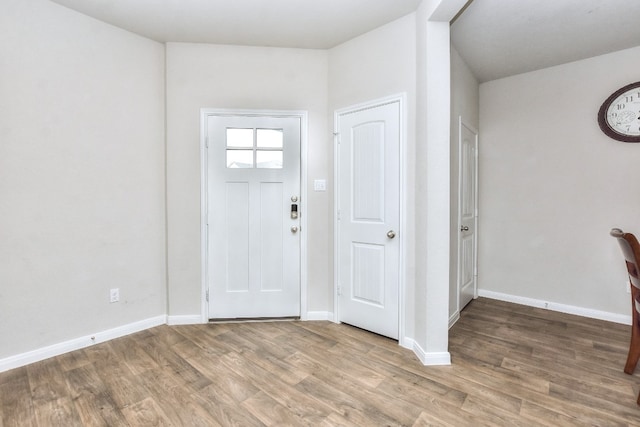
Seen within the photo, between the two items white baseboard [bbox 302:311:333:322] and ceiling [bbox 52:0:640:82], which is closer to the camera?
ceiling [bbox 52:0:640:82]

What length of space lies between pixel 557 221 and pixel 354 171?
2.35 m

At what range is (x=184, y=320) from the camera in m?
2.81

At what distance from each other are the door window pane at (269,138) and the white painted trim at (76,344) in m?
1.93

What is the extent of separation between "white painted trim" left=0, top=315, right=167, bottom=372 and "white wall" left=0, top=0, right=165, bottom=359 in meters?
0.05

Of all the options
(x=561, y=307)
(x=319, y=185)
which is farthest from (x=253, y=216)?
(x=561, y=307)

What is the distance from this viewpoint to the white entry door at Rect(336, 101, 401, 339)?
8.05 ft

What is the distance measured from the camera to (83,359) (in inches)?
86.1

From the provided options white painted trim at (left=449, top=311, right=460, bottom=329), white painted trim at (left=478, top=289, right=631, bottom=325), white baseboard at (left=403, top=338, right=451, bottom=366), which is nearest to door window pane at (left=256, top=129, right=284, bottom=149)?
white baseboard at (left=403, top=338, right=451, bottom=366)

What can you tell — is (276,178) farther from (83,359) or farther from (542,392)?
(542,392)

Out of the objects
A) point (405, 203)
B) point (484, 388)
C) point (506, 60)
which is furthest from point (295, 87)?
point (484, 388)

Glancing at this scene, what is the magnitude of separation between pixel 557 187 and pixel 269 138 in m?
3.10

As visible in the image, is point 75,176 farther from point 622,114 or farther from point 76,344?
point 622,114

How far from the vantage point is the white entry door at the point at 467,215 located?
3.09 m

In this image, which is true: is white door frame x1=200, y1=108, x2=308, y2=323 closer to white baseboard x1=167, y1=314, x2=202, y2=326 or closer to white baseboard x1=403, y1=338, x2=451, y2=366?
white baseboard x1=167, y1=314, x2=202, y2=326
